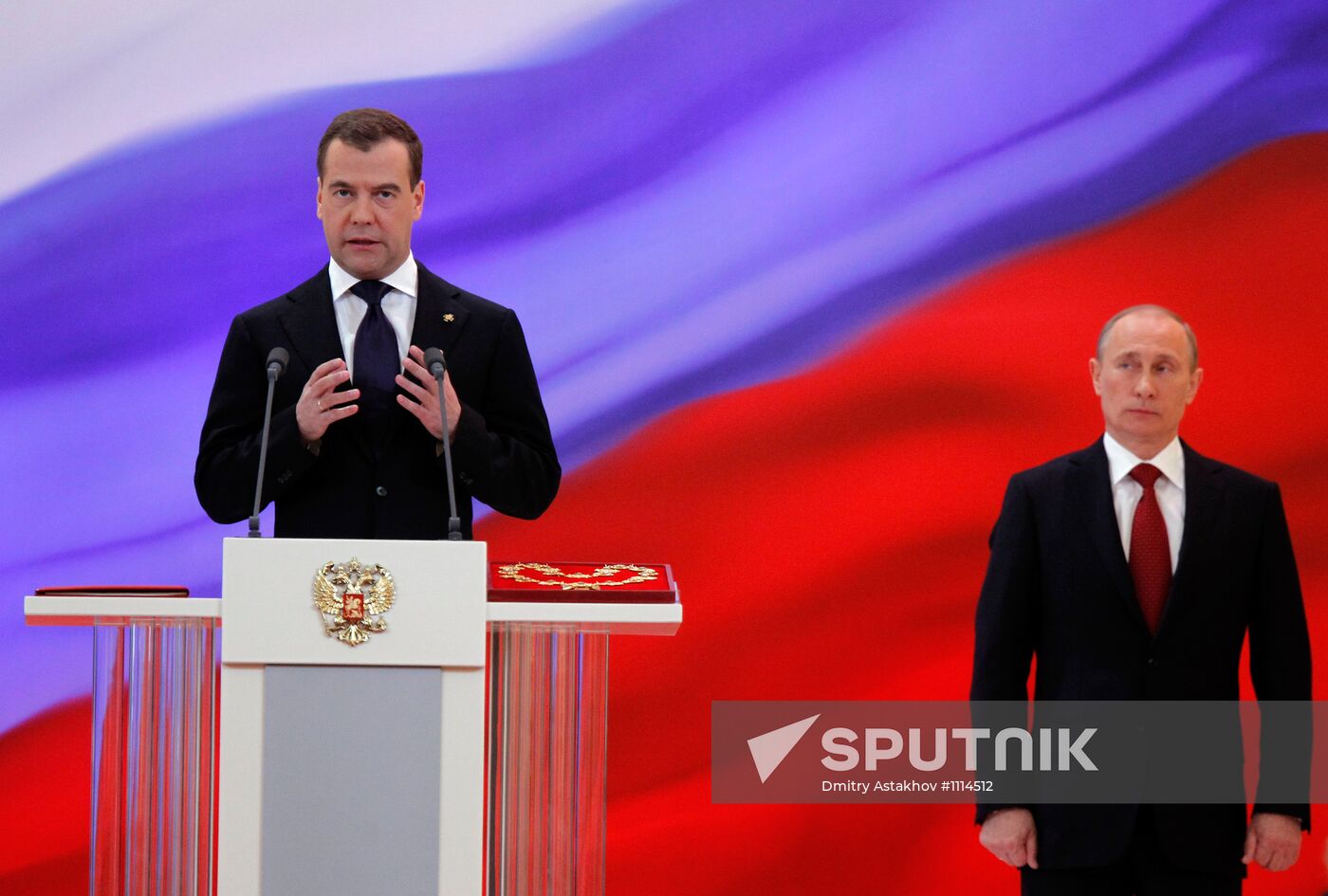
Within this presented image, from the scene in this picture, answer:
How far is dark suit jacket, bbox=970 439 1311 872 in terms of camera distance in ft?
8.53

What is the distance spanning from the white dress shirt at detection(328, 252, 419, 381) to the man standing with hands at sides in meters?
1.09

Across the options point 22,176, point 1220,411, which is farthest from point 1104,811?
point 22,176

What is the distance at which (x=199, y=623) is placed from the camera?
2285 mm

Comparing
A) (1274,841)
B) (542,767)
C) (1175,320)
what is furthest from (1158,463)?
(542,767)

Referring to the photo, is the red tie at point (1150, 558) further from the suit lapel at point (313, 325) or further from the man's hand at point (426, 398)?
the suit lapel at point (313, 325)

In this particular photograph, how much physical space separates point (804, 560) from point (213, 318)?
1633 millimetres

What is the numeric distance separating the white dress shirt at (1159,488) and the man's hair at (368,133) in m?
1.32

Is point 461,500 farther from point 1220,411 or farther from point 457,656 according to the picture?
point 1220,411

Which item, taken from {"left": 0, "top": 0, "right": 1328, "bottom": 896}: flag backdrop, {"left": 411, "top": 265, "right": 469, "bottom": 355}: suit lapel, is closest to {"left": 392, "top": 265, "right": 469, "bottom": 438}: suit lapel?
{"left": 411, "top": 265, "right": 469, "bottom": 355}: suit lapel

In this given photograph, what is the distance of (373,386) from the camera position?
8.75ft

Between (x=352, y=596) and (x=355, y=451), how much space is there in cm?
52

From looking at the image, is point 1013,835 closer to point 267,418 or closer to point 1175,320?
point 1175,320

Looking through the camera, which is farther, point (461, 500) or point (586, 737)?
point (461, 500)

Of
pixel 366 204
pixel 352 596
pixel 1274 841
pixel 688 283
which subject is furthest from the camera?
pixel 688 283
